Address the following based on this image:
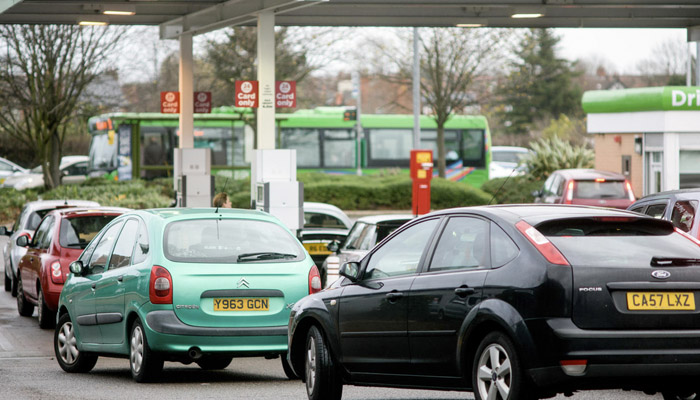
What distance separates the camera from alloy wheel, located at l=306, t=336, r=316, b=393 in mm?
8477

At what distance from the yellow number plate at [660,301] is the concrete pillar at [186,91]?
55.8ft

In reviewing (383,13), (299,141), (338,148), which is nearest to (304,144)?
(299,141)

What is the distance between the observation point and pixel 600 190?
23875 millimetres

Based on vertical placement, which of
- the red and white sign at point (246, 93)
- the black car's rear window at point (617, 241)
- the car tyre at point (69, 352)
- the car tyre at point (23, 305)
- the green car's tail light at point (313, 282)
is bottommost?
the car tyre at point (23, 305)

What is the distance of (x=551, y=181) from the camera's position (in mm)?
25656

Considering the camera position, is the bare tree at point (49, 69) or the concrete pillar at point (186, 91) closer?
the concrete pillar at point (186, 91)

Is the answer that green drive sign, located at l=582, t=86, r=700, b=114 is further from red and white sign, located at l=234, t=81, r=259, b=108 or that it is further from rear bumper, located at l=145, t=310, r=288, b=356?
rear bumper, located at l=145, t=310, r=288, b=356

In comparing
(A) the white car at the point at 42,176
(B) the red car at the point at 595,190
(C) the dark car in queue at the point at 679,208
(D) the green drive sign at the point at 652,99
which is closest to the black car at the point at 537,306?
(C) the dark car in queue at the point at 679,208

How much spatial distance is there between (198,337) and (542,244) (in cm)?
385

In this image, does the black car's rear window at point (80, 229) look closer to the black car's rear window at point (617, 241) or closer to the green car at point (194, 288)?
the green car at point (194, 288)

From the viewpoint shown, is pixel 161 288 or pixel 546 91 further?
pixel 546 91

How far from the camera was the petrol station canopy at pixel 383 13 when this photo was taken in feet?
66.7

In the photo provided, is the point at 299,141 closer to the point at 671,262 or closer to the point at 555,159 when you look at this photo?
A: the point at 555,159

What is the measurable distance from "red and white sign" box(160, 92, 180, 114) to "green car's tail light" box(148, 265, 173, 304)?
46.7 ft
